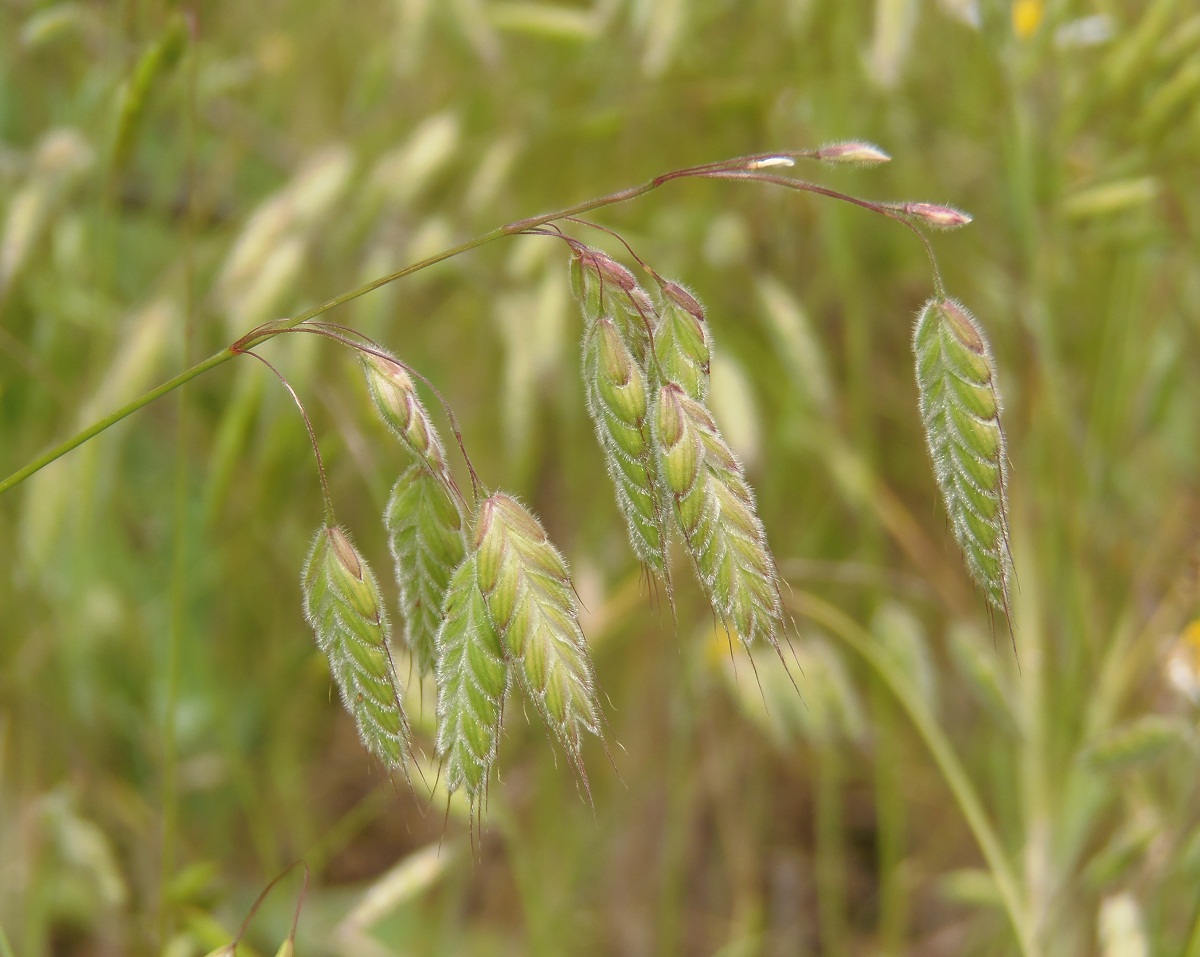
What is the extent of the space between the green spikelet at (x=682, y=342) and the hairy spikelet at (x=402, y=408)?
15cm

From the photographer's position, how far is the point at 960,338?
2.48 ft

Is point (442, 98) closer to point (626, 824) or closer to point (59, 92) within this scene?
point (59, 92)

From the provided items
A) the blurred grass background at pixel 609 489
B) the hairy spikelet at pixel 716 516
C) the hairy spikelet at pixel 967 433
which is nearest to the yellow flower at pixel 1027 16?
the blurred grass background at pixel 609 489

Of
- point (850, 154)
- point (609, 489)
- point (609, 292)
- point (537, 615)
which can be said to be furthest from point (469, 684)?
point (609, 489)

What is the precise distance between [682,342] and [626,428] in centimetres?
8

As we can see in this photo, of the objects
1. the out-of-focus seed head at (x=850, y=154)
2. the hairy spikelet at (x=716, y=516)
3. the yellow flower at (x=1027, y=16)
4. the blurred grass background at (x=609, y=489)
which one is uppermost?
the out-of-focus seed head at (x=850, y=154)

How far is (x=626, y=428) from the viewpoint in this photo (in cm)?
71

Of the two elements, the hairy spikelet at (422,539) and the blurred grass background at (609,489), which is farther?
the blurred grass background at (609,489)

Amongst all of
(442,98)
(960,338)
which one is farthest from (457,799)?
(442,98)

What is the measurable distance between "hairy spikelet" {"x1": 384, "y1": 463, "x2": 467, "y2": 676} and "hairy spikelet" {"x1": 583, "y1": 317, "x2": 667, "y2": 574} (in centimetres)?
14

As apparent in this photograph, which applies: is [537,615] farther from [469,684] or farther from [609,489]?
[609,489]

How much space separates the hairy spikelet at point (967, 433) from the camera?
2.34 ft

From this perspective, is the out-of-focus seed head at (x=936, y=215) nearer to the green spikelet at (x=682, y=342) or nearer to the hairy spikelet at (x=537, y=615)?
the green spikelet at (x=682, y=342)

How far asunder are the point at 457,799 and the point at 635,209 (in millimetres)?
1001
